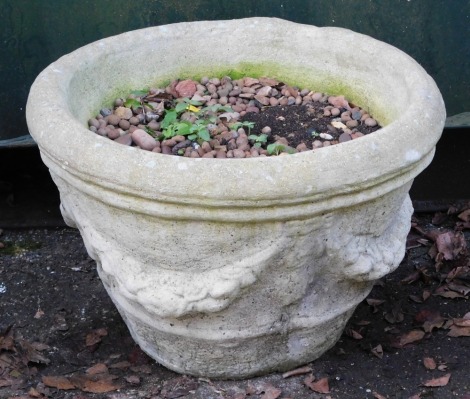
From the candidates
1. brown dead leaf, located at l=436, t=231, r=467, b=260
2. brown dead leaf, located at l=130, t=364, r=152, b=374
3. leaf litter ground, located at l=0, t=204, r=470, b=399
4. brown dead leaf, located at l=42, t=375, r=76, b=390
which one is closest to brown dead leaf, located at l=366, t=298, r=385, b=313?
leaf litter ground, located at l=0, t=204, r=470, b=399

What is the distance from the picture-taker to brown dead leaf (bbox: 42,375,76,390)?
2361mm

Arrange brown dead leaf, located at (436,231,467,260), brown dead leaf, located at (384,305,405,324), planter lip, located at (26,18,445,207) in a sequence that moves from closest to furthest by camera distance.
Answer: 1. planter lip, located at (26,18,445,207)
2. brown dead leaf, located at (384,305,405,324)
3. brown dead leaf, located at (436,231,467,260)

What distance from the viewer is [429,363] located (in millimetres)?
2443

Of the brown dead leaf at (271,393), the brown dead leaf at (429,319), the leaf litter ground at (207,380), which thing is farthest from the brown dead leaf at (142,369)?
the brown dead leaf at (429,319)

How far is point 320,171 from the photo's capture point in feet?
6.15

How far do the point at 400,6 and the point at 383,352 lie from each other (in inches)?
50.4

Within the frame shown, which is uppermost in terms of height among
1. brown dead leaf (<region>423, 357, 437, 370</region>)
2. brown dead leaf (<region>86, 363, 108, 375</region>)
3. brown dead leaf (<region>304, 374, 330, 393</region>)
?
brown dead leaf (<region>86, 363, 108, 375</region>)

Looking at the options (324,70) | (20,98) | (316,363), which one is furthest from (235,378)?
(20,98)

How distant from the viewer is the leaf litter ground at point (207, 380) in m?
2.35

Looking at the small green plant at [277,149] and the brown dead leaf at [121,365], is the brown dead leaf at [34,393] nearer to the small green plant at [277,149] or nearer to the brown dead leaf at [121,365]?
the brown dead leaf at [121,365]

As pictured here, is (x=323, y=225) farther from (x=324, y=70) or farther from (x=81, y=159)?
(x=324, y=70)

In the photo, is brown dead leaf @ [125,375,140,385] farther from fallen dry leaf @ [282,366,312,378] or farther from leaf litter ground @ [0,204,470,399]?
fallen dry leaf @ [282,366,312,378]

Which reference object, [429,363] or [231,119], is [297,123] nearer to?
[231,119]

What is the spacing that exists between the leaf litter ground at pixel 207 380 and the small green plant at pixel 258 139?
640mm
